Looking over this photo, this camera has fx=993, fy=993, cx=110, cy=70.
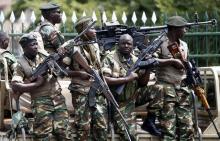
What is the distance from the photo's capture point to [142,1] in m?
23.9

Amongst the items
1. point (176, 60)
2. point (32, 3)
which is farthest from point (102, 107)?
point (32, 3)

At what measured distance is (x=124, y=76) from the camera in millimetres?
12648

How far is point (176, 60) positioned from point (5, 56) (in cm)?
231

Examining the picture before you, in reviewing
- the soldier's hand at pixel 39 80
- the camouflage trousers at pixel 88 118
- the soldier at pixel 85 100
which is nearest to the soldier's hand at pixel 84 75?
the soldier at pixel 85 100

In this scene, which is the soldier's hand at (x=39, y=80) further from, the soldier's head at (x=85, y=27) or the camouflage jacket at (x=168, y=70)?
the camouflage jacket at (x=168, y=70)

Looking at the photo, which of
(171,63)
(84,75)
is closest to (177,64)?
(171,63)

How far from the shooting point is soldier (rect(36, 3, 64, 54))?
12711 millimetres

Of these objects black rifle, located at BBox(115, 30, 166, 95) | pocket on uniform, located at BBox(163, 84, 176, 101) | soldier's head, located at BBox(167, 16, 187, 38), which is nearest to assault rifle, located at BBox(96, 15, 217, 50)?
soldier's head, located at BBox(167, 16, 187, 38)

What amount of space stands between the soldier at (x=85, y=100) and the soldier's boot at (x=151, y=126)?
735 mm

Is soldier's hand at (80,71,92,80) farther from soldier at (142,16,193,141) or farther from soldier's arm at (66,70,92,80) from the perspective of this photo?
soldier at (142,16,193,141)

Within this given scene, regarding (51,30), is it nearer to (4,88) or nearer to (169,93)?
(4,88)

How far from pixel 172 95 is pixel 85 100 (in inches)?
46.5

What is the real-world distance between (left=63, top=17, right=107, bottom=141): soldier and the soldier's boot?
74 cm

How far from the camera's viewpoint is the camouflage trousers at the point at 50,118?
12.4m
